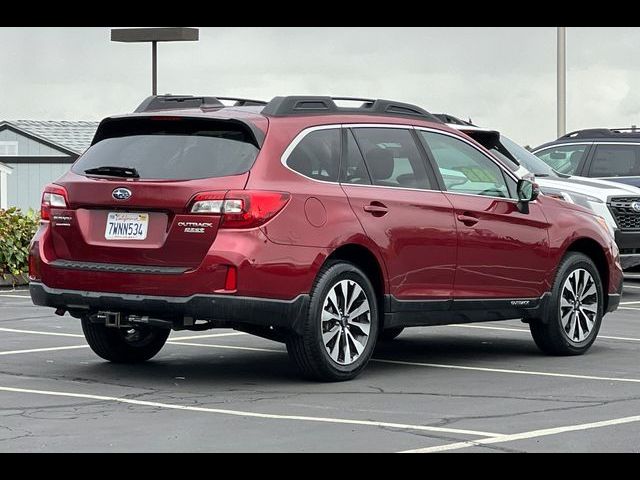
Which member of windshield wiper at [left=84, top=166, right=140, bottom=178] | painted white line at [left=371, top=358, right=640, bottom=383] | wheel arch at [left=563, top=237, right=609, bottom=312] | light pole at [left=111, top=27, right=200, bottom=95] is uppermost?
light pole at [left=111, top=27, right=200, bottom=95]

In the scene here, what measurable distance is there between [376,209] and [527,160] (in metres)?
8.70

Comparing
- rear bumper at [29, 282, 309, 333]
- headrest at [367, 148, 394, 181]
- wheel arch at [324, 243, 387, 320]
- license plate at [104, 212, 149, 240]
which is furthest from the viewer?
headrest at [367, 148, 394, 181]

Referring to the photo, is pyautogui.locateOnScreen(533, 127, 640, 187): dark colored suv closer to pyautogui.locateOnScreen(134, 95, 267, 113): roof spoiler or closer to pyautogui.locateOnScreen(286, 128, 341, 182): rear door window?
pyautogui.locateOnScreen(134, 95, 267, 113): roof spoiler

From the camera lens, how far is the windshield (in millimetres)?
18969

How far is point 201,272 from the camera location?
998 cm

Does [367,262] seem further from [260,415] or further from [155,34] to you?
[155,34]

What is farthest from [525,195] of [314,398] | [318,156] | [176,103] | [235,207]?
[314,398]

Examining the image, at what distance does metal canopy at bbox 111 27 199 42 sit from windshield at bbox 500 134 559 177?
55.0 feet

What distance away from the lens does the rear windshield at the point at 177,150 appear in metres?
10.3

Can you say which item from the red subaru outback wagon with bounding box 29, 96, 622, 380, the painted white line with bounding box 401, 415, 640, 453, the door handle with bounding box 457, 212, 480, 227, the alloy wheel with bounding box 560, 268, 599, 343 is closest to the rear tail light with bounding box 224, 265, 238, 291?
the red subaru outback wagon with bounding box 29, 96, 622, 380

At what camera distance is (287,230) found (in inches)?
400

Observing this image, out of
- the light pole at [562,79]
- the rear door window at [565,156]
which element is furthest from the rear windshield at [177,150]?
the light pole at [562,79]

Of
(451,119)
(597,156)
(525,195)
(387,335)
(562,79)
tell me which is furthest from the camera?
(562,79)
